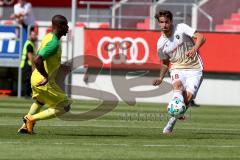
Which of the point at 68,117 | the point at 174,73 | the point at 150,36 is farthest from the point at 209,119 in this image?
the point at 150,36

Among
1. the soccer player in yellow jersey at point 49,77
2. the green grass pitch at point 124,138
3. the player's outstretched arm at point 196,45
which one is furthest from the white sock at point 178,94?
the soccer player in yellow jersey at point 49,77

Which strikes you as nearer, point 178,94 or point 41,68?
point 41,68

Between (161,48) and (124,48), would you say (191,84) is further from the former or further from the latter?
(124,48)

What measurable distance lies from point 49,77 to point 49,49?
48 centimetres

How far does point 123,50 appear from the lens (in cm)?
2797

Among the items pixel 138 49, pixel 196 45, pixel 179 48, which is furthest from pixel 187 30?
pixel 138 49

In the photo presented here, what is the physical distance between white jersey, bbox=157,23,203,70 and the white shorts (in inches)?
3.5

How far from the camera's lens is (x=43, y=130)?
15375mm

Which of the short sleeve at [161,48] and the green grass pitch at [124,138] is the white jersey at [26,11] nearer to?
the green grass pitch at [124,138]

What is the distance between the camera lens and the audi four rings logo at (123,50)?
2792 centimetres

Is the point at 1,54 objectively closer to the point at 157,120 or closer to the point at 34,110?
the point at 157,120

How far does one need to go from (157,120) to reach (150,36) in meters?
8.84

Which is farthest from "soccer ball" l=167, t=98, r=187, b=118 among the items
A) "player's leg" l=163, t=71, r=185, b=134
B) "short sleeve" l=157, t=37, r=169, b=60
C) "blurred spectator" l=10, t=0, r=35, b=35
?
"blurred spectator" l=10, t=0, r=35, b=35

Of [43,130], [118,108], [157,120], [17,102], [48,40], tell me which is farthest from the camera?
[17,102]
